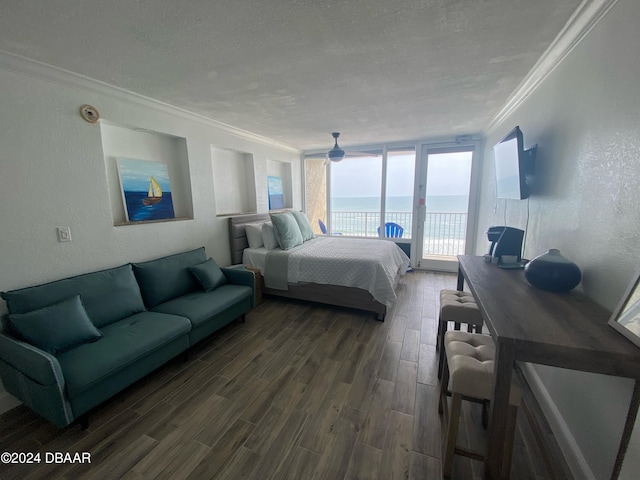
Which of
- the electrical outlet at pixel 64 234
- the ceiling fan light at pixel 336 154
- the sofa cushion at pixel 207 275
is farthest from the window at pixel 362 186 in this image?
the electrical outlet at pixel 64 234

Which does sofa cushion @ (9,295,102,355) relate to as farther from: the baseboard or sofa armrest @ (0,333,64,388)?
the baseboard

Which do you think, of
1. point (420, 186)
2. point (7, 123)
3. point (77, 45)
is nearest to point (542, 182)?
point (420, 186)

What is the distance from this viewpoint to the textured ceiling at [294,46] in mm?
1367

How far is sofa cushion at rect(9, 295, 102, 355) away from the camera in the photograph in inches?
63.4

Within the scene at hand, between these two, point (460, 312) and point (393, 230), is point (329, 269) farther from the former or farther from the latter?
point (393, 230)

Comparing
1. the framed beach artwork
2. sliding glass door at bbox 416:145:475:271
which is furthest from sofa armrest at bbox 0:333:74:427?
sliding glass door at bbox 416:145:475:271

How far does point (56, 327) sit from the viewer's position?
1670 mm

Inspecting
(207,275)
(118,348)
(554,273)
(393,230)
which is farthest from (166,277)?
(393,230)

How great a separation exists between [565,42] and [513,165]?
0.80 metres

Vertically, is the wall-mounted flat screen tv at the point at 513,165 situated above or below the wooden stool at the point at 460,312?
above

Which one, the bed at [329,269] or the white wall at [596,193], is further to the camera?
the bed at [329,269]

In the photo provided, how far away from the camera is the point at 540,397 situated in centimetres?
181

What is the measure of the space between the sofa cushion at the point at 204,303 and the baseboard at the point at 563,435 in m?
2.62

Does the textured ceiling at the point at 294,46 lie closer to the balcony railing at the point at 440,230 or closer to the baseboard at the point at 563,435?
the baseboard at the point at 563,435
